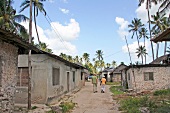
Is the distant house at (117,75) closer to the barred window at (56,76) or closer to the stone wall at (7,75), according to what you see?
the barred window at (56,76)

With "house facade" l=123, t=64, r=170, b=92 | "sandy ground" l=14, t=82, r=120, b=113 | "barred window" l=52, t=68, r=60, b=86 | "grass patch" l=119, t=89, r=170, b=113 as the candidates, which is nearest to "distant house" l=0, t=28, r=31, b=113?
"sandy ground" l=14, t=82, r=120, b=113

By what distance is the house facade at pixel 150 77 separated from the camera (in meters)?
22.1

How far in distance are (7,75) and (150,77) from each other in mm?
17037

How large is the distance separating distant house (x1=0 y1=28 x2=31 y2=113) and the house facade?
15.5m

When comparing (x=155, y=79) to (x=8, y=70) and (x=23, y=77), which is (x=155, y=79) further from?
(x=8, y=70)

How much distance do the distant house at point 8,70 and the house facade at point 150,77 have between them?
15465mm

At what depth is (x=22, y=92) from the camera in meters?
13.5

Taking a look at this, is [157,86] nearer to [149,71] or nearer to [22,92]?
[149,71]

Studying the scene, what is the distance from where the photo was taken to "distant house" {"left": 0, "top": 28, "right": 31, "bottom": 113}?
809 cm

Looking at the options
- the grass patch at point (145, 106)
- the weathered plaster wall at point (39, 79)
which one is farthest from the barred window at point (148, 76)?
the weathered plaster wall at point (39, 79)

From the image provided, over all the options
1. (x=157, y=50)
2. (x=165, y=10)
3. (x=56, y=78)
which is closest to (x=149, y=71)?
(x=165, y=10)

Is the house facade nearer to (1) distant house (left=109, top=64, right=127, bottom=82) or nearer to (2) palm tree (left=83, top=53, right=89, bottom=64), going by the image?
(1) distant house (left=109, top=64, right=127, bottom=82)

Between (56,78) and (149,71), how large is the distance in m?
10.9

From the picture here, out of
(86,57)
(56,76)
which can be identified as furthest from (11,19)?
(86,57)
